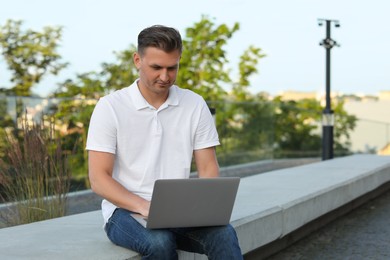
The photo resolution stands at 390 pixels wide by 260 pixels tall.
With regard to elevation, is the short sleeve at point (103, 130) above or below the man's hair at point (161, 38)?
below

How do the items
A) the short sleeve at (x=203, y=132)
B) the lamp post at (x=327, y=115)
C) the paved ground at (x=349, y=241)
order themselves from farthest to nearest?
the lamp post at (x=327, y=115) < the paved ground at (x=349, y=241) < the short sleeve at (x=203, y=132)

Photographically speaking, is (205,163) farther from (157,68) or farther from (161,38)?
(161,38)

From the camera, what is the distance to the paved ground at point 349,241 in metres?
5.30

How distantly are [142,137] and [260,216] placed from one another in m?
1.61

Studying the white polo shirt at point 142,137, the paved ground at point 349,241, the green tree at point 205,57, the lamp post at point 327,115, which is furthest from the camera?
the green tree at point 205,57

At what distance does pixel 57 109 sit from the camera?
9031mm

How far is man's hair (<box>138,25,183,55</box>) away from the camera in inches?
115

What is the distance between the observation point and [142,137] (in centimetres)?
309

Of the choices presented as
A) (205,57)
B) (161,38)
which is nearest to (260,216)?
(161,38)

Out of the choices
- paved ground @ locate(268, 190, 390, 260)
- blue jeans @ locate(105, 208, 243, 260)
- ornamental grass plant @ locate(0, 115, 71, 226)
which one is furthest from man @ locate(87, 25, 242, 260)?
paved ground @ locate(268, 190, 390, 260)

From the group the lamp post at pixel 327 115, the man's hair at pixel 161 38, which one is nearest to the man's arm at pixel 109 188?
the man's hair at pixel 161 38

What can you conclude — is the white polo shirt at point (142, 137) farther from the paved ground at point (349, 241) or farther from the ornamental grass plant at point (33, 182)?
the paved ground at point (349, 241)

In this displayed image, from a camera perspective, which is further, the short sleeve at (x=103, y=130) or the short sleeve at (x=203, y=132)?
the short sleeve at (x=203, y=132)

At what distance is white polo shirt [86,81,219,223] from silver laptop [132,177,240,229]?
0.18 m
